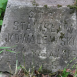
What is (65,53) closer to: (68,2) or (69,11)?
(69,11)

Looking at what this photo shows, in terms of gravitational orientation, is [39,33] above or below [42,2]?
below

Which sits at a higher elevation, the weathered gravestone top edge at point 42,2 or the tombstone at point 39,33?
the weathered gravestone top edge at point 42,2

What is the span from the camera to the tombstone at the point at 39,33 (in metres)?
2.01

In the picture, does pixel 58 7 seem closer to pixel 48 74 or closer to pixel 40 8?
pixel 40 8

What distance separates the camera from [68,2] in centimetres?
211

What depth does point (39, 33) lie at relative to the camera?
2.09m

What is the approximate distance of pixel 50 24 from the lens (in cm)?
206

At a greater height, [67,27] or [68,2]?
[68,2]

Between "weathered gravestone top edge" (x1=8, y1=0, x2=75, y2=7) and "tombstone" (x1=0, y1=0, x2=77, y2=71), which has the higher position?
"weathered gravestone top edge" (x1=8, y1=0, x2=75, y2=7)

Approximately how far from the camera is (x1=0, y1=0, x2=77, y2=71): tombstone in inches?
79.2

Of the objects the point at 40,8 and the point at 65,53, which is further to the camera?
the point at 65,53

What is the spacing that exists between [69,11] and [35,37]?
2.11 feet

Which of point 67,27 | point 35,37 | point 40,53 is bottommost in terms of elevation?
point 40,53

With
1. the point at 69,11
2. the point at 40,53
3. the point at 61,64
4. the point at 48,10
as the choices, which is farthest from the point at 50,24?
the point at 61,64
